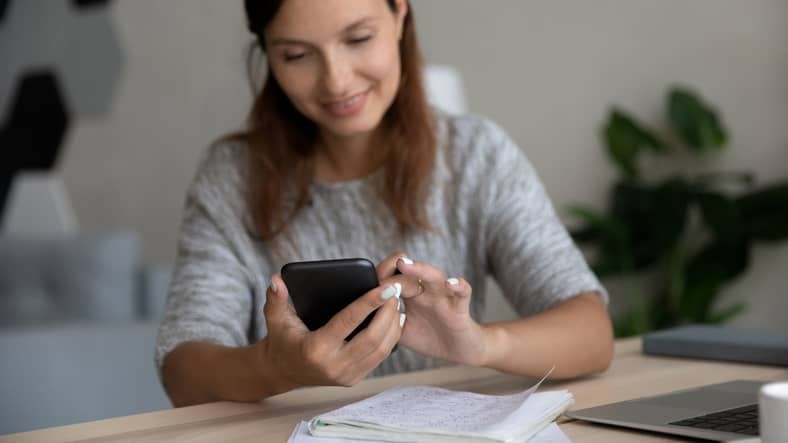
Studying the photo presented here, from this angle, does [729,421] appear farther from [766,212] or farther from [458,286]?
[766,212]

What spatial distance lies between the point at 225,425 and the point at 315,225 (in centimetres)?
59

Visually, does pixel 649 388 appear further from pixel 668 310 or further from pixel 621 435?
pixel 668 310

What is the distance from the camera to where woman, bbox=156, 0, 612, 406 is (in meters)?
1.10

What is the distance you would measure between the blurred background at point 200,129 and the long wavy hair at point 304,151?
1.25 meters

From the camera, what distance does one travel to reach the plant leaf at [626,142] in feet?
10.7

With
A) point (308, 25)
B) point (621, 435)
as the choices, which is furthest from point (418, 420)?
point (308, 25)

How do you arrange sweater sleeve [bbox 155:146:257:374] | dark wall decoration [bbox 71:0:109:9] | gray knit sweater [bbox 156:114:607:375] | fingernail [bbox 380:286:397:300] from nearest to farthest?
fingernail [bbox 380:286:397:300] < sweater sleeve [bbox 155:146:257:374] < gray knit sweater [bbox 156:114:607:375] < dark wall decoration [bbox 71:0:109:9]

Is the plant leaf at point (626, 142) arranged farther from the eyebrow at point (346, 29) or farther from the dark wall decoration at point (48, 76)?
the dark wall decoration at point (48, 76)

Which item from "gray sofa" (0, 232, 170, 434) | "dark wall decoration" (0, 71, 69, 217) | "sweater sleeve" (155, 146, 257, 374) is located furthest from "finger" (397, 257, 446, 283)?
"dark wall decoration" (0, 71, 69, 217)

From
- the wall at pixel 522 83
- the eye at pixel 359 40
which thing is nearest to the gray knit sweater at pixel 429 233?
the eye at pixel 359 40

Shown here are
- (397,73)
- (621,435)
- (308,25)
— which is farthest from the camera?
(397,73)

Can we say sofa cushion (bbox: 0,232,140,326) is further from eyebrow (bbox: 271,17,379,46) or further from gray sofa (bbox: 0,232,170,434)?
eyebrow (bbox: 271,17,379,46)

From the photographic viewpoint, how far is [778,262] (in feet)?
10.1

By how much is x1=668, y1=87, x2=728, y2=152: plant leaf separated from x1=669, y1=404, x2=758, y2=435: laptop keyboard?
2.30 meters
